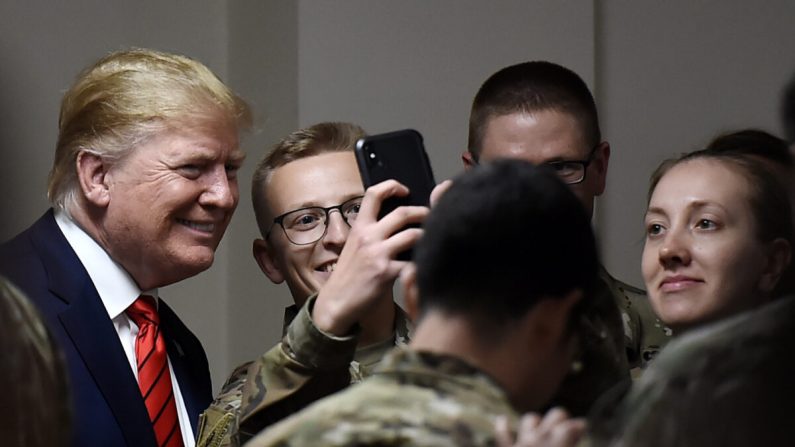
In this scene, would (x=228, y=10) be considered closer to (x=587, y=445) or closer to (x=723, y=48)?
(x=723, y=48)

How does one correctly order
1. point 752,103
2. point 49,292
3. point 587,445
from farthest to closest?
point 752,103 → point 49,292 → point 587,445

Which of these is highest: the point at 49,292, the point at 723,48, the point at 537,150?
the point at 723,48

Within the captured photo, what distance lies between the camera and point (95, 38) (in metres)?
2.35

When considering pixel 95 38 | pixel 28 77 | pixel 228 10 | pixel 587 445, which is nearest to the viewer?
pixel 587 445

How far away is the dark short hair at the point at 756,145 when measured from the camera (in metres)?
1.43

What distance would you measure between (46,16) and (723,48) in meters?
1.05

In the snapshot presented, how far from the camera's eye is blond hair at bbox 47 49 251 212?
1.81m

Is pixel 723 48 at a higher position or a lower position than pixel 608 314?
higher

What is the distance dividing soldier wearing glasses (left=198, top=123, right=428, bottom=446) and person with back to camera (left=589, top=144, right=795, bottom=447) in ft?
0.94

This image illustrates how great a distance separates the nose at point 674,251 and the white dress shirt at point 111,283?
680 mm

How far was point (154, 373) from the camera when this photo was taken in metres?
1.80

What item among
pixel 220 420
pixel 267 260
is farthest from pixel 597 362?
pixel 267 260

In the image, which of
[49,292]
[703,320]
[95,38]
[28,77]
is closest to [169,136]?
[49,292]

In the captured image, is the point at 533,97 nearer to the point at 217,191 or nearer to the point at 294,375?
the point at 217,191
